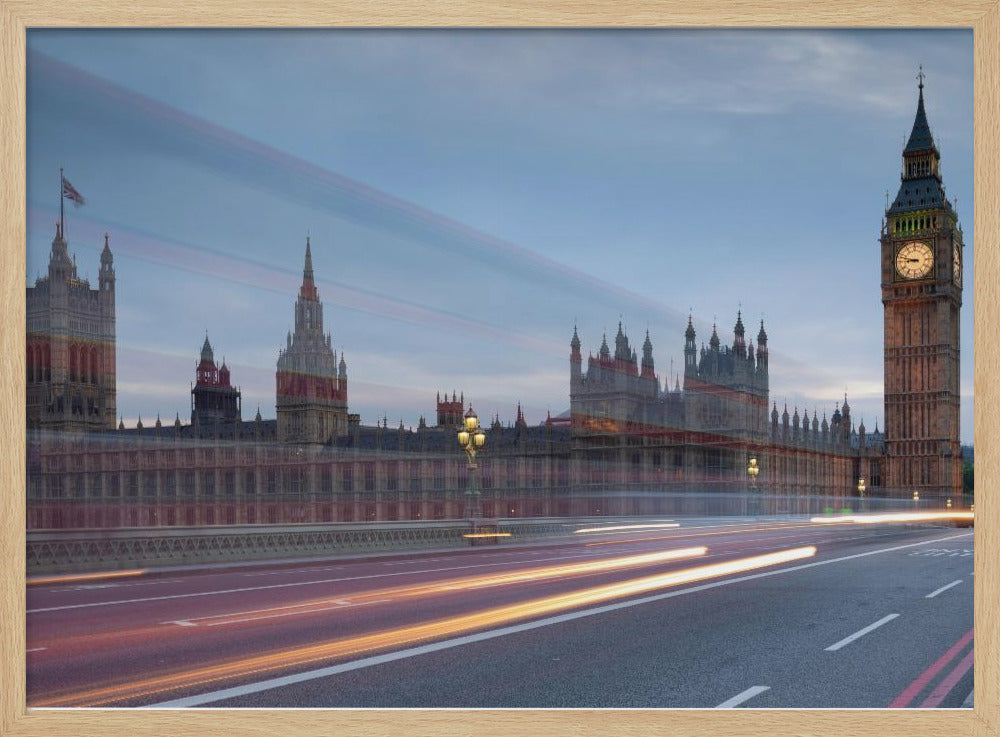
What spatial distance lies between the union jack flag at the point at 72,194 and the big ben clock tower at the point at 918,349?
119 m

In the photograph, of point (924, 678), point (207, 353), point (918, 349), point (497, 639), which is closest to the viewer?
point (924, 678)

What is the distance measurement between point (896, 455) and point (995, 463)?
412 ft

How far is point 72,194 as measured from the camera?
10.7 meters

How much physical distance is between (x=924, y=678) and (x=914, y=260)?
404 feet

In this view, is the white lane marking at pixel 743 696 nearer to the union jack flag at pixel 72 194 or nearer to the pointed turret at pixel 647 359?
the union jack flag at pixel 72 194

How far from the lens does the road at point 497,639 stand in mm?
8930

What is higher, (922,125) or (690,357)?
(922,125)

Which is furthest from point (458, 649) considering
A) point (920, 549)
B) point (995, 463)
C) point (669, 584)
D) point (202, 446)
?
point (202, 446)

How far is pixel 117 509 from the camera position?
69.8m

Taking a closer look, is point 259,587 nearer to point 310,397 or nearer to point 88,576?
point 88,576

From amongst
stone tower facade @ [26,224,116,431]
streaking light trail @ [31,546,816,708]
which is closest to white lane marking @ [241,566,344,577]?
streaking light trail @ [31,546,816,708]

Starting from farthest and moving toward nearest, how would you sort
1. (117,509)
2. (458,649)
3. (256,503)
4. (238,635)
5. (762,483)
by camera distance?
(762,483) → (256,503) → (117,509) → (238,635) → (458,649)

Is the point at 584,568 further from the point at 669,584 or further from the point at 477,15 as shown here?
the point at 477,15

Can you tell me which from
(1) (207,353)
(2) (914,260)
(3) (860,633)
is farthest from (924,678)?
(2) (914,260)
